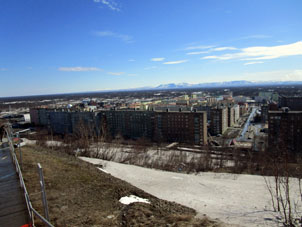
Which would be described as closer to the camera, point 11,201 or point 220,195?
point 11,201

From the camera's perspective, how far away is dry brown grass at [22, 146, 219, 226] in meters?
5.55

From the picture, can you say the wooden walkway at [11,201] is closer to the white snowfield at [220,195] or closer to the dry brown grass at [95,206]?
the dry brown grass at [95,206]

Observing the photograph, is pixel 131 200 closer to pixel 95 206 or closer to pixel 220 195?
pixel 95 206

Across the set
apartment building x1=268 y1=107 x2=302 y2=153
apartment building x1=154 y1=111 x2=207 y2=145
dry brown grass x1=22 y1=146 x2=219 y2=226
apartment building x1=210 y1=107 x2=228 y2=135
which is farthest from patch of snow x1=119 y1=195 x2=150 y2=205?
apartment building x1=210 y1=107 x2=228 y2=135

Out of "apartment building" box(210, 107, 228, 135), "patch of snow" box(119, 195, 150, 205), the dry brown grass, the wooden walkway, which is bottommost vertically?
"apartment building" box(210, 107, 228, 135)

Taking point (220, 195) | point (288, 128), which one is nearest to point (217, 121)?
point (288, 128)

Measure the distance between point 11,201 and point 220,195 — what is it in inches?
320

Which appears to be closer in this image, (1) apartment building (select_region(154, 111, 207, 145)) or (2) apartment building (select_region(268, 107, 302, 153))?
(2) apartment building (select_region(268, 107, 302, 153))

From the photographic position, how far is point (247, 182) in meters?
12.9

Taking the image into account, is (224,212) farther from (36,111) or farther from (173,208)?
(36,111)

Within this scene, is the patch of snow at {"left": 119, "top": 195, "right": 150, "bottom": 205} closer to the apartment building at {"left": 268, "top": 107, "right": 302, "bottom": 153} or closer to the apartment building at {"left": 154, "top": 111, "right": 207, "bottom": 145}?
the apartment building at {"left": 268, "top": 107, "right": 302, "bottom": 153}

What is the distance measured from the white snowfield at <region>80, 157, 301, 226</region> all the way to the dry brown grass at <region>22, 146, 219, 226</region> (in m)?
1.39

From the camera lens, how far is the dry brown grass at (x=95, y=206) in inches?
219

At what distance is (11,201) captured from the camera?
199 inches
